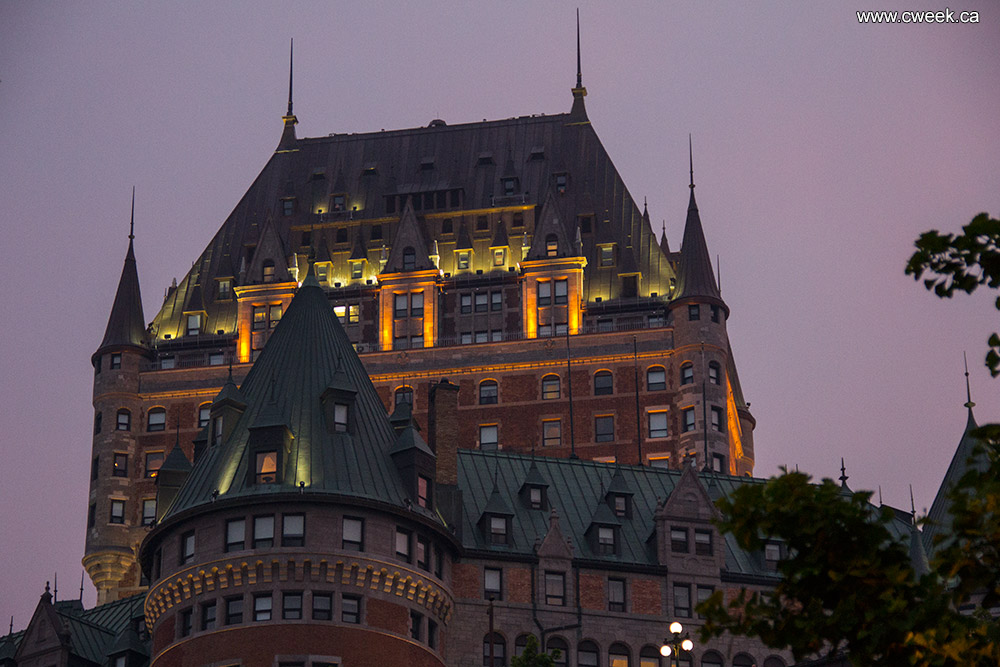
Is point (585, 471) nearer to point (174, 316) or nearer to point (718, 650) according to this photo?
point (718, 650)

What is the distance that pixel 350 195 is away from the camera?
158750 mm

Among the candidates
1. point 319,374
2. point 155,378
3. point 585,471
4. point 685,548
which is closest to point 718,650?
Result: point 685,548

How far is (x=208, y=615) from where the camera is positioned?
8556 cm

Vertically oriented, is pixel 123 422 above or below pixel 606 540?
above

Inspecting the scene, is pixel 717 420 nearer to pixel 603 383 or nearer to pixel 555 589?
pixel 603 383

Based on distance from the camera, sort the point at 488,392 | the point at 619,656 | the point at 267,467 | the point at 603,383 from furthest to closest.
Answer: the point at 488,392
the point at 603,383
the point at 619,656
the point at 267,467

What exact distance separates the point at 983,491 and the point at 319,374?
64139 millimetres

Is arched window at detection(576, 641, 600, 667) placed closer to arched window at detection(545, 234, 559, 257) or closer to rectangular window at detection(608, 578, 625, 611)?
rectangular window at detection(608, 578, 625, 611)

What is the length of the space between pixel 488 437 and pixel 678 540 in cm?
4322

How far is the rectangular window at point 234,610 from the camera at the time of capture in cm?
8456

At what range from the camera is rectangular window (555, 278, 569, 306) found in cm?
14500

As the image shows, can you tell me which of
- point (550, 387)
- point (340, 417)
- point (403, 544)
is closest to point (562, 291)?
point (550, 387)

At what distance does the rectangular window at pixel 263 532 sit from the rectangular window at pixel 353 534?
9.73 ft

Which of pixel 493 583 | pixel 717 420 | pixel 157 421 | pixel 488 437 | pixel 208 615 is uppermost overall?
pixel 157 421
